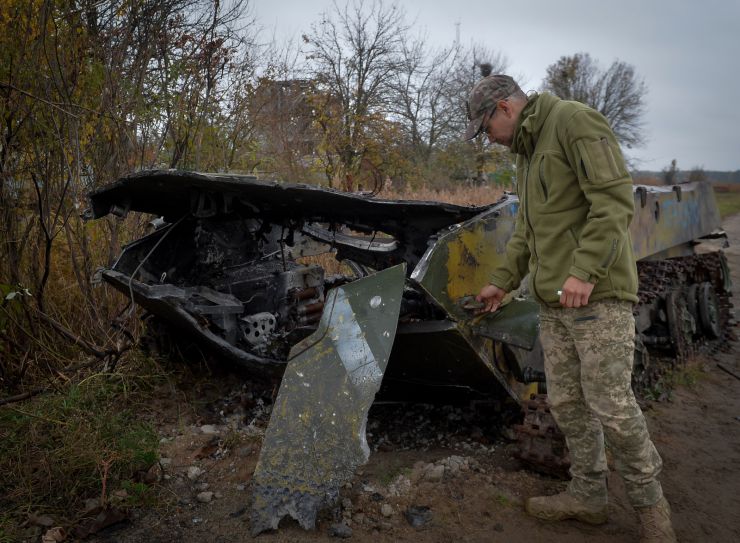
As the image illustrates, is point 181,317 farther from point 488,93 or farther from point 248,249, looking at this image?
point 488,93

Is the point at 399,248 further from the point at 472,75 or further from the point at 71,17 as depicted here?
the point at 472,75

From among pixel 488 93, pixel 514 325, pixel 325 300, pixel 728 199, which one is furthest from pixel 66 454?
pixel 728 199

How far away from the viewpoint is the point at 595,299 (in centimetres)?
276

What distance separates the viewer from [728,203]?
2956 centimetres

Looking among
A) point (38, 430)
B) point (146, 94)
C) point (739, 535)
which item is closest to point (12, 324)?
point (38, 430)

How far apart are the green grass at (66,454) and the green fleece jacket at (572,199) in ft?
7.84

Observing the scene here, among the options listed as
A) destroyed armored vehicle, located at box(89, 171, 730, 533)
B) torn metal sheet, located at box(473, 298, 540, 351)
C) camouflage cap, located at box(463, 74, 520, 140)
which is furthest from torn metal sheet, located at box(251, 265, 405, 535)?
camouflage cap, located at box(463, 74, 520, 140)

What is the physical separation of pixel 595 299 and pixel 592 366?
0.99ft

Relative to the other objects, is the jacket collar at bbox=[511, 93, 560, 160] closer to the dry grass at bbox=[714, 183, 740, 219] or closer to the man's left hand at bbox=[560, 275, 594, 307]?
the man's left hand at bbox=[560, 275, 594, 307]

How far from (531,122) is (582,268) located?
70 cm

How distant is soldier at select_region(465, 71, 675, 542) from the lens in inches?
103

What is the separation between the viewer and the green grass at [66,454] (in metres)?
3.30

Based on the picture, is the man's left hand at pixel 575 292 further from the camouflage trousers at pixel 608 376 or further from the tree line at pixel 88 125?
the tree line at pixel 88 125

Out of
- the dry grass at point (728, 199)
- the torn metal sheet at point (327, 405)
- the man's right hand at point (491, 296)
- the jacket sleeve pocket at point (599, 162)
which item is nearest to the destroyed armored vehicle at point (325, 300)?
the torn metal sheet at point (327, 405)
